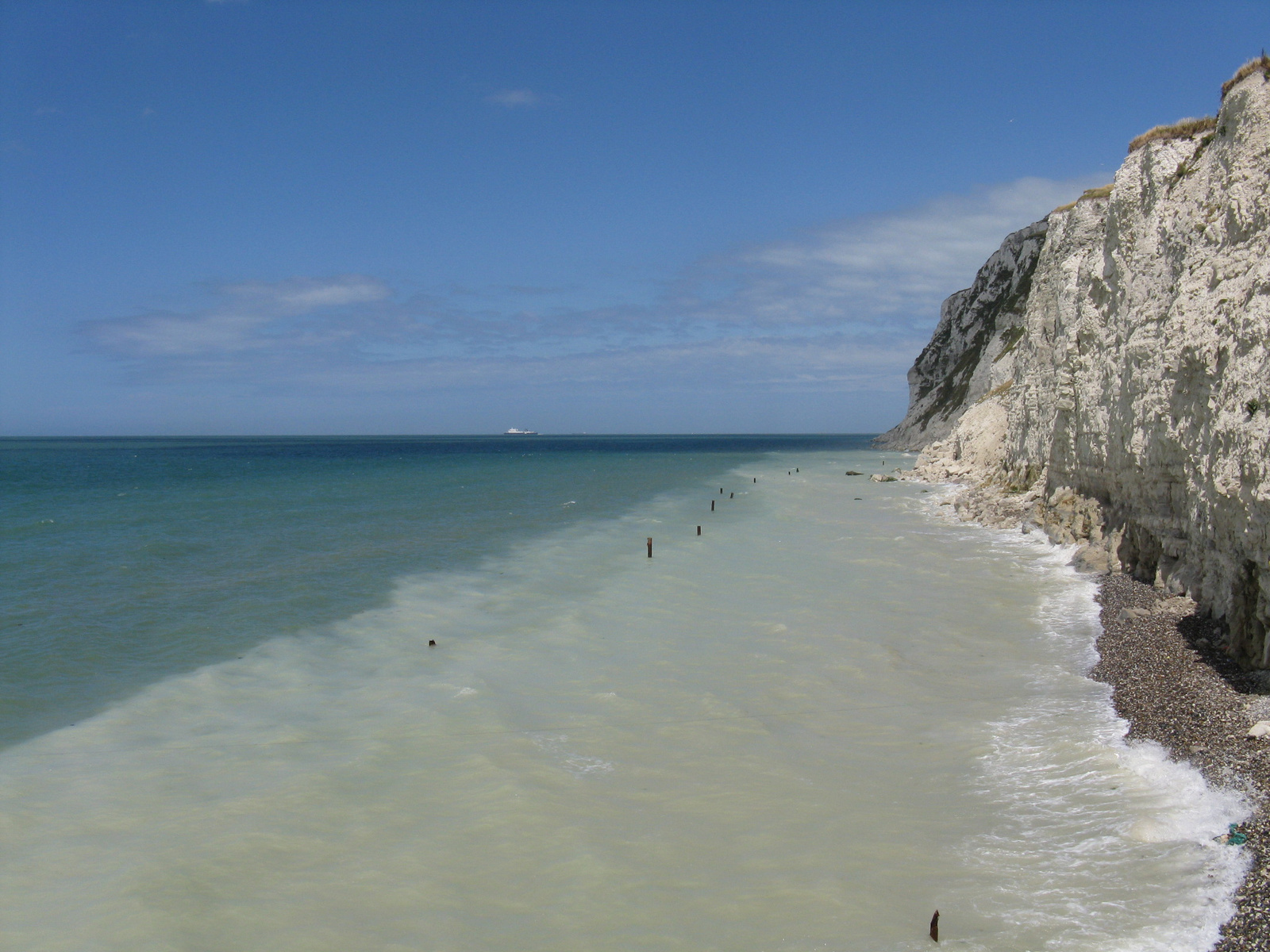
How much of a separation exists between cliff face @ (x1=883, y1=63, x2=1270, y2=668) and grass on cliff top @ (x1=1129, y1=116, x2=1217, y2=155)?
19cm

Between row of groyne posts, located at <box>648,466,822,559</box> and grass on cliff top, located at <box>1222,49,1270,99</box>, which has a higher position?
grass on cliff top, located at <box>1222,49,1270,99</box>

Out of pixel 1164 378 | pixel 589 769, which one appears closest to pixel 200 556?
pixel 589 769

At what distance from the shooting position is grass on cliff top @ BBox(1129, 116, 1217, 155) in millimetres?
21766

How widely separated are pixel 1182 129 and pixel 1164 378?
9.49 meters

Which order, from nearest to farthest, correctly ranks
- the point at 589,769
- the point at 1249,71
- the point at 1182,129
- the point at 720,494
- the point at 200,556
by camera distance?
the point at 589,769, the point at 1249,71, the point at 1182,129, the point at 200,556, the point at 720,494

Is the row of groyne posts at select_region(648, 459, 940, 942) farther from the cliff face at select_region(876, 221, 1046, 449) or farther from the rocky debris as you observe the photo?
the cliff face at select_region(876, 221, 1046, 449)

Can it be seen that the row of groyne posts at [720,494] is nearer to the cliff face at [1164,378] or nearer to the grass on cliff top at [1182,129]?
the cliff face at [1164,378]

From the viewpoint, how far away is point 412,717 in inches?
544

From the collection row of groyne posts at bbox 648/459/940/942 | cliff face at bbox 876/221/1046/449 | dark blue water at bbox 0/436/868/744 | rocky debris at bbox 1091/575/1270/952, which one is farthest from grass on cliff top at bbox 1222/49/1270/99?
cliff face at bbox 876/221/1046/449

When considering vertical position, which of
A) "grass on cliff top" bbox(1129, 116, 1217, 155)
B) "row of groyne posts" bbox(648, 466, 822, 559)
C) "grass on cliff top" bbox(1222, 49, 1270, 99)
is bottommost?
"row of groyne posts" bbox(648, 466, 822, 559)

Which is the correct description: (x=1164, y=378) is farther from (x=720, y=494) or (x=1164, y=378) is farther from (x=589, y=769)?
(x=720, y=494)

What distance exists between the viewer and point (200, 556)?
30.3 m

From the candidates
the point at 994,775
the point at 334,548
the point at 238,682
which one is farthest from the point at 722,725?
the point at 334,548

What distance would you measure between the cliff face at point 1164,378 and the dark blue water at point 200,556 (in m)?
20.9
